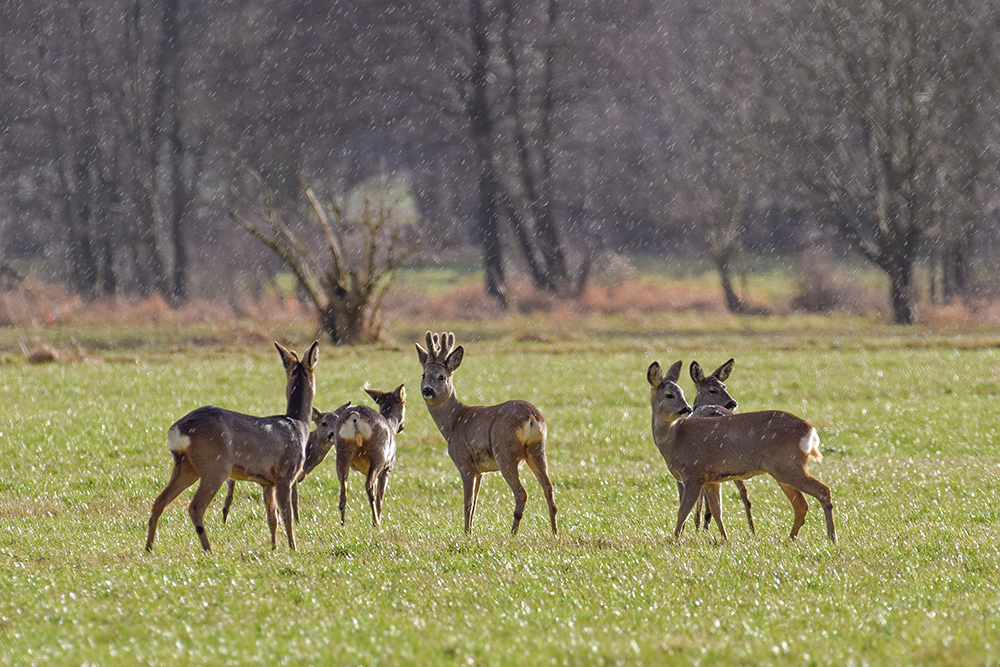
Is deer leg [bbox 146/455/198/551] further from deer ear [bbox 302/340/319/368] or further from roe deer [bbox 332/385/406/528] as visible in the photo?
roe deer [bbox 332/385/406/528]

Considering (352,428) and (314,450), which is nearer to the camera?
(352,428)

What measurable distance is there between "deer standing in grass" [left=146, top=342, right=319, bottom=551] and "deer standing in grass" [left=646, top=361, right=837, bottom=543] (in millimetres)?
3251

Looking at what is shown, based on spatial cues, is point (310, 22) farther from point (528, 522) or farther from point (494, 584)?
point (494, 584)

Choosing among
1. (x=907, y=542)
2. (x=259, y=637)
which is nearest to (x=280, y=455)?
(x=259, y=637)

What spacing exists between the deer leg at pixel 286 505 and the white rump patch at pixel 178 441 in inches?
42.7

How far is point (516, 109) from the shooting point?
45844 mm

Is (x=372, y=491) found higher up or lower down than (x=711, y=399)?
lower down

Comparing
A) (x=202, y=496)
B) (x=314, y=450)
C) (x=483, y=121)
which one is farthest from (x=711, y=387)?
(x=483, y=121)

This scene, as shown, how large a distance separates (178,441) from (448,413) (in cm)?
298

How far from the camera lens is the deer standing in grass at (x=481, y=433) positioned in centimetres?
1102

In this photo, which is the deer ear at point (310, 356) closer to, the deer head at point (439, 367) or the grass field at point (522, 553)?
the deer head at point (439, 367)

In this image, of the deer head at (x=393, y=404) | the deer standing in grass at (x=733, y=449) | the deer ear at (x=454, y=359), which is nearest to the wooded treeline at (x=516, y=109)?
the deer head at (x=393, y=404)

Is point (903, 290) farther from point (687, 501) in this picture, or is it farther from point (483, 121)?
point (687, 501)

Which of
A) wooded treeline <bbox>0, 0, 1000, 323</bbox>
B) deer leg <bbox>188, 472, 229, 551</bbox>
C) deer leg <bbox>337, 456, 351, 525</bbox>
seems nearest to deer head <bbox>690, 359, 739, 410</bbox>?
deer leg <bbox>337, 456, 351, 525</bbox>
